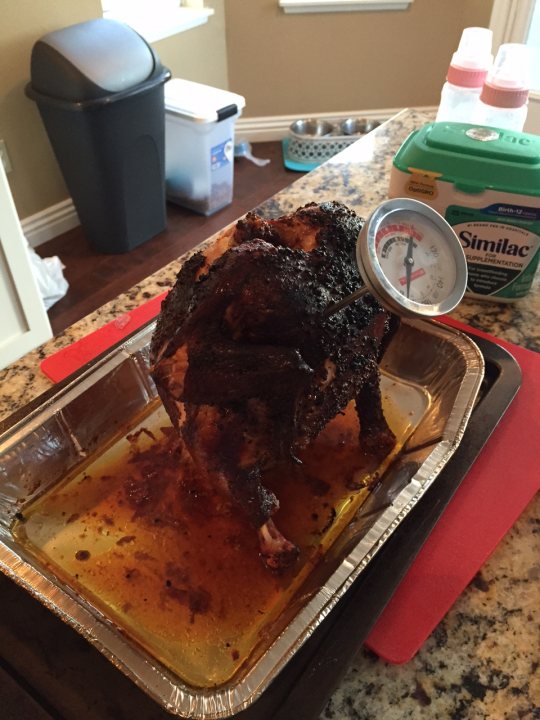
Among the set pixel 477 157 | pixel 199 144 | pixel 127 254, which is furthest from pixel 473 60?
pixel 127 254

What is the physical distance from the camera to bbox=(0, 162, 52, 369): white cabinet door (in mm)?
1503

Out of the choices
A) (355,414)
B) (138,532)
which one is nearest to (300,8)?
(355,414)

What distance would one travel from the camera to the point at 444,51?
3020mm

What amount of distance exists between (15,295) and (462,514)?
1.33 meters

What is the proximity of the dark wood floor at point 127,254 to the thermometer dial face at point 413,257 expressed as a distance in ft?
5.24

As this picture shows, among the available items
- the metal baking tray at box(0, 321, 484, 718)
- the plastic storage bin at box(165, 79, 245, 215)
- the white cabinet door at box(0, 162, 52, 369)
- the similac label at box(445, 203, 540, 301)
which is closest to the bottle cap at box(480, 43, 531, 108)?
the similac label at box(445, 203, 540, 301)

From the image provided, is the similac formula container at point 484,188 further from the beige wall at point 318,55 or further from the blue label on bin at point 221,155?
the beige wall at point 318,55

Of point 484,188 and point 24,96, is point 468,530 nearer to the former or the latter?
point 484,188

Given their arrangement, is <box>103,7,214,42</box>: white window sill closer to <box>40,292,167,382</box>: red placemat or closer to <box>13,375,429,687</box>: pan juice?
<box>40,292,167,382</box>: red placemat

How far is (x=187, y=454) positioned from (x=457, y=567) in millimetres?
401

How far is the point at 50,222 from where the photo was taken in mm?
2488

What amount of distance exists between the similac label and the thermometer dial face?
315mm


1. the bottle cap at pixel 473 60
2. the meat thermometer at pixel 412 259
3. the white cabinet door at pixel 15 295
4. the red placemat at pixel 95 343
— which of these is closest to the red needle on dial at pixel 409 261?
the meat thermometer at pixel 412 259

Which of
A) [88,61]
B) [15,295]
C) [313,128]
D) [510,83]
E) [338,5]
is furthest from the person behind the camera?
[313,128]
